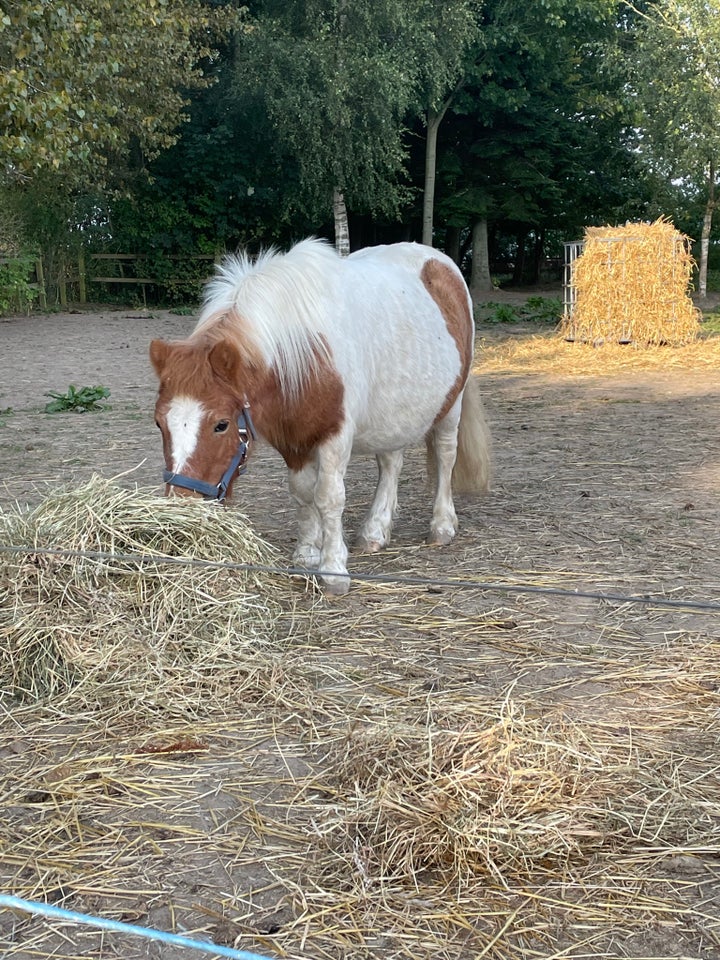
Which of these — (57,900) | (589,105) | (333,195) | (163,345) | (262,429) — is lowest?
(57,900)

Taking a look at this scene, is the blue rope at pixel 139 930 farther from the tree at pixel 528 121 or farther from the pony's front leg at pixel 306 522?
the tree at pixel 528 121

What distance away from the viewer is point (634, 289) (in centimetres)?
1444

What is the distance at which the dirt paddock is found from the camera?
7.01 feet

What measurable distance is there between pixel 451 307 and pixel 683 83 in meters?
17.5

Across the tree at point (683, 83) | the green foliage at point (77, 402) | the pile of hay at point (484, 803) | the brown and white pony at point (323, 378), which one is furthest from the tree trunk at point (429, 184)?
the pile of hay at point (484, 803)

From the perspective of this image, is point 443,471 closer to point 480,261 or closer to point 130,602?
point 130,602

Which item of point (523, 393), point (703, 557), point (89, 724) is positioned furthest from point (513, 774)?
point (523, 393)

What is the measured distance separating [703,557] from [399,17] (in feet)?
60.0

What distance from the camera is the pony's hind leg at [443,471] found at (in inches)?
207

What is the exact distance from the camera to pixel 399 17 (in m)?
19.8

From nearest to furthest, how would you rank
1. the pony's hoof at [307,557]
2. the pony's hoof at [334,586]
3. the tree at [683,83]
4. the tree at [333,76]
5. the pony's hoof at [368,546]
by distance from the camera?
the pony's hoof at [334,586], the pony's hoof at [307,557], the pony's hoof at [368,546], the tree at [683,83], the tree at [333,76]

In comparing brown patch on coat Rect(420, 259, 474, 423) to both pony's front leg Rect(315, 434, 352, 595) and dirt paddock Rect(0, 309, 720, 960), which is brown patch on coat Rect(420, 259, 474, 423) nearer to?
dirt paddock Rect(0, 309, 720, 960)

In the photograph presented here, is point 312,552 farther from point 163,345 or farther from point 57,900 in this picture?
point 57,900

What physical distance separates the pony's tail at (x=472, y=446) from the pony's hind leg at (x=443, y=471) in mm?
198
